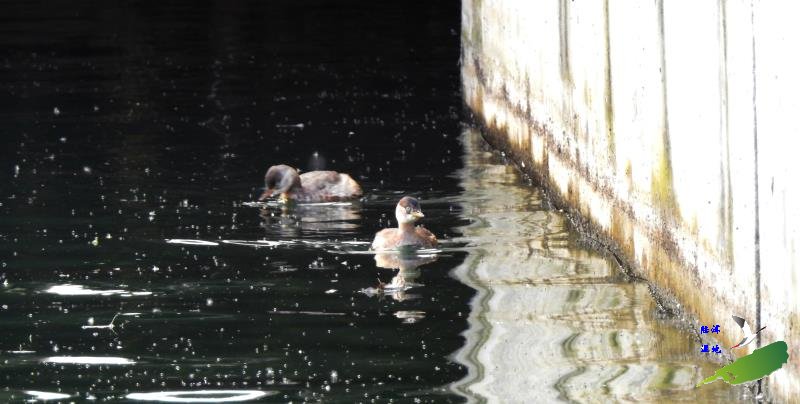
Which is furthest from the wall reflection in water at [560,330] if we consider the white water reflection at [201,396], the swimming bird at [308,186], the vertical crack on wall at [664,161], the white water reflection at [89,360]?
the white water reflection at [89,360]

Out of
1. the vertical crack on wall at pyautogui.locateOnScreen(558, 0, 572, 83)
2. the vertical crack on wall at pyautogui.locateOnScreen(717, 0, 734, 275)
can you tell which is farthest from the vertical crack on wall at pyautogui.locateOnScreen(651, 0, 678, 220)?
the vertical crack on wall at pyautogui.locateOnScreen(558, 0, 572, 83)

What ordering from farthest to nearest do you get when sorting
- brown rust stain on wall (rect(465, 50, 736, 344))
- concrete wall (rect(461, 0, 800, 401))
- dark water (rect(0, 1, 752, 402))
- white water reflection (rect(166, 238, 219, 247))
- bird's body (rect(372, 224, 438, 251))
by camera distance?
white water reflection (rect(166, 238, 219, 247)) < bird's body (rect(372, 224, 438, 251)) < brown rust stain on wall (rect(465, 50, 736, 344)) < dark water (rect(0, 1, 752, 402)) < concrete wall (rect(461, 0, 800, 401))

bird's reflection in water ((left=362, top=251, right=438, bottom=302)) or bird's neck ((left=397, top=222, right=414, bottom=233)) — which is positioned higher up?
bird's neck ((left=397, top=222, right=414, bottom=233))

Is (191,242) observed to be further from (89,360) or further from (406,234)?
(89,360)

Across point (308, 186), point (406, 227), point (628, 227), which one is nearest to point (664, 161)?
point (628, 227)

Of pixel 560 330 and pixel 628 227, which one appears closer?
pixel 560 330

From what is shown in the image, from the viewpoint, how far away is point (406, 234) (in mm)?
11211

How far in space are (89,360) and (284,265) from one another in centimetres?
259

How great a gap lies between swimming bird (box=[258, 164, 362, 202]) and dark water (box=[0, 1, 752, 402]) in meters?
0.20

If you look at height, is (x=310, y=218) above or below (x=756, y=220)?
below

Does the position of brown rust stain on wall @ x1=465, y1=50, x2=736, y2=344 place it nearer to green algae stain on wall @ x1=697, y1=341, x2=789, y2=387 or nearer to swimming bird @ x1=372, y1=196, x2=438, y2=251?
green algae stain on wall @ x1=697, y1=341, x2=789, y2=387

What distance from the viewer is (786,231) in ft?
22.4

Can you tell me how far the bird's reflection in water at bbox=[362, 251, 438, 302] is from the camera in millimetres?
9938

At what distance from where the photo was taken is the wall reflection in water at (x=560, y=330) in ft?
25.5
